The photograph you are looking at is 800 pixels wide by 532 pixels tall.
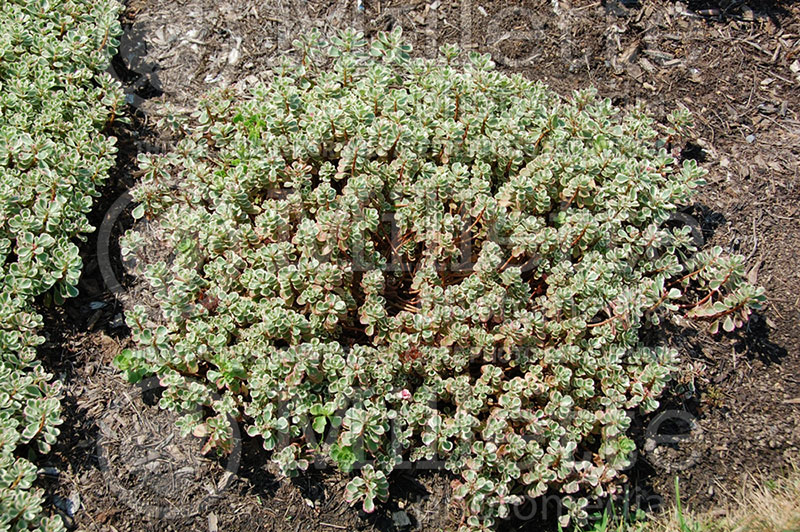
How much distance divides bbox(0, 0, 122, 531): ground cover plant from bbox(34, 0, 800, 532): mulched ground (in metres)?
0.25

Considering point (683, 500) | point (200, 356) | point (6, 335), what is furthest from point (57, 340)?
point (683, 500)

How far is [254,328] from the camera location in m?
3.55

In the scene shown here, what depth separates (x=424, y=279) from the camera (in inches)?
144

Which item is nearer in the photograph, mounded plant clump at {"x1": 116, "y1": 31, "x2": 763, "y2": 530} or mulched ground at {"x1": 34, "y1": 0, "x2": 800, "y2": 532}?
mounded plant clump at {"x1": 116, "y1": 31, "x2": 763, "y2": 530}

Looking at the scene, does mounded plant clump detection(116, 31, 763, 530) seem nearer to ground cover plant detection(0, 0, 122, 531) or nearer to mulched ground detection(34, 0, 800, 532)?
mulched ground detection(34, 0, 800, 532)

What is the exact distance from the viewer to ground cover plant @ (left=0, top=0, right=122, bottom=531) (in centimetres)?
337

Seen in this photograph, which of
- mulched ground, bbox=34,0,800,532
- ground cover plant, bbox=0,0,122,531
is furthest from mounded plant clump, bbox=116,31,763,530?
ground cover plant, bbox=0,0,122,531

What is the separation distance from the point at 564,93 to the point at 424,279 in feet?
6.09

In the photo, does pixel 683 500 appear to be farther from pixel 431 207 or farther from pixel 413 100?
pixel 413 100

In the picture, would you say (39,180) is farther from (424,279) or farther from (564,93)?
(564,93)

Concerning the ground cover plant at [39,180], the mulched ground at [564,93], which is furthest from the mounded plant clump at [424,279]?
the ground cover plant at [39,180]

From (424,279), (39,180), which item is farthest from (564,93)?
→ (39,180)

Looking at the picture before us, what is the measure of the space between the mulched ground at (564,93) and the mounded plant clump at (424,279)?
0.23 metres

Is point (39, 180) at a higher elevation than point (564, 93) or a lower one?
higher
